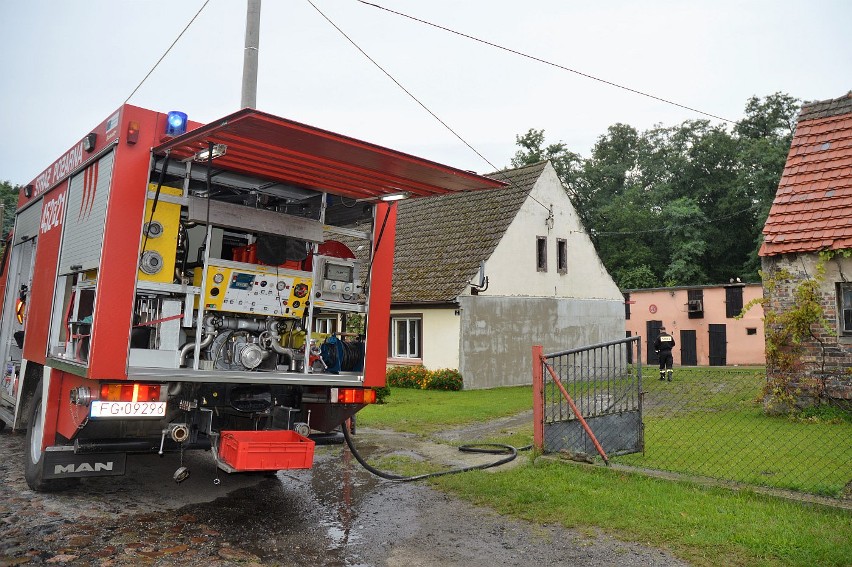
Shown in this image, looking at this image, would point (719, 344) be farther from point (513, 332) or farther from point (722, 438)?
point (722, 438)

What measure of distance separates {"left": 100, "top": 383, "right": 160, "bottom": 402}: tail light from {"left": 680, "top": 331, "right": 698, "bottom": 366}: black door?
31311mm

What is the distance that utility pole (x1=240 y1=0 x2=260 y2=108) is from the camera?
391 inches

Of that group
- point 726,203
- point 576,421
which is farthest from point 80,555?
point 726,203

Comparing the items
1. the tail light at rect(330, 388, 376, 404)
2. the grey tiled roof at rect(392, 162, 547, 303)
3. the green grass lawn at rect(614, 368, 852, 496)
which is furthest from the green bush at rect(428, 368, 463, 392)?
the tail light at rect(330, 388, 376, 404)

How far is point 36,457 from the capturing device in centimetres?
671

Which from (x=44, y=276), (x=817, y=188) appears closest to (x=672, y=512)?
(x=44, y=276)

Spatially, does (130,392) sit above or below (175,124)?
below

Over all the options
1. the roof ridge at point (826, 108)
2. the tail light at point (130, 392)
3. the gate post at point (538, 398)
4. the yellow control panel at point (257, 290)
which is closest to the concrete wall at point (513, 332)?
the roof ridge at point (826, 108)

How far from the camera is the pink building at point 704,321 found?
Answer: 3150 cm

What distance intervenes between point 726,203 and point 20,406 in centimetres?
4856

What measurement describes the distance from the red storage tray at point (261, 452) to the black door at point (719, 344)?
30.2 meters

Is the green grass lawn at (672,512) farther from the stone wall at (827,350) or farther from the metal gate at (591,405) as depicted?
the stone wall at (827,350)

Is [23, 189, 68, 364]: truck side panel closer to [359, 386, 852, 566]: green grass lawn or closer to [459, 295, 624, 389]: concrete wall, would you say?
[359, 386, 852, 566]: green grass lawn

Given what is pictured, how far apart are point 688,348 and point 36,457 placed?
103 feet
